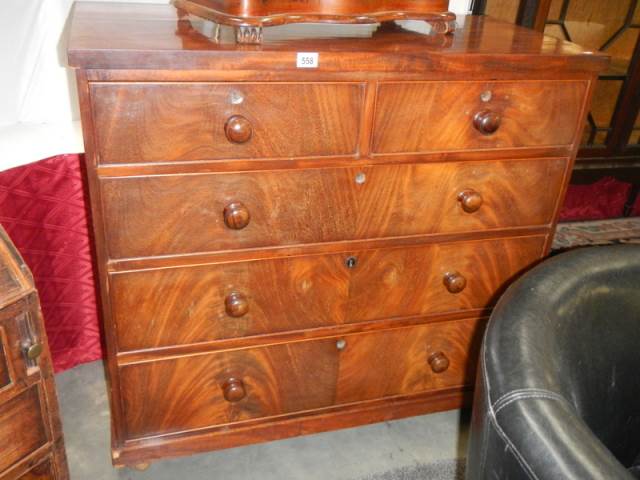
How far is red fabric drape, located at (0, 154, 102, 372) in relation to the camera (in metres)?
1.52

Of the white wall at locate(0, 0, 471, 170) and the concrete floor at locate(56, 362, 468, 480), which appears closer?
the white wall at locate(0, 0, 471, 170)

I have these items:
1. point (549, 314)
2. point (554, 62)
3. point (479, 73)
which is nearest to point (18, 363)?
point (549, 314)

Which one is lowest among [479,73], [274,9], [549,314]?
[549,314]

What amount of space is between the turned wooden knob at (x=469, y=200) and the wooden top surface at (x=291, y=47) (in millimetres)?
293

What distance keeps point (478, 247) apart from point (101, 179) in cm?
90

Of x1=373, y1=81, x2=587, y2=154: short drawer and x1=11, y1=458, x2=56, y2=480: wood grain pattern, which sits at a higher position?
x1=373, y1=81, x2=587, y2=154: short drawer

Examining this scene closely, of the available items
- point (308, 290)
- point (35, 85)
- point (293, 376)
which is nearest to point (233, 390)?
point (293, 376)

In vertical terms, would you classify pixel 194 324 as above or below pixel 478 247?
below

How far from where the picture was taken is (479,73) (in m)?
1.25

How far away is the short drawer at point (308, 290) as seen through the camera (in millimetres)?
1282

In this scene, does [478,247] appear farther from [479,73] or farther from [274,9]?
[274,9]

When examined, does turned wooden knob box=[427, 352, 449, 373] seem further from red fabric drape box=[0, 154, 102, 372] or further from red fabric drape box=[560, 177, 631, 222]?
red fabric drape box=[560, 177, 631, 222]

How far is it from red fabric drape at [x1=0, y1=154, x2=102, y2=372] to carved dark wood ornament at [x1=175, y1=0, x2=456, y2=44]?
0.57 m

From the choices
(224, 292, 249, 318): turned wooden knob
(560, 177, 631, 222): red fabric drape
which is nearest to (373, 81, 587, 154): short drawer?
(224, 292, 249, 318): turned wooden knob
